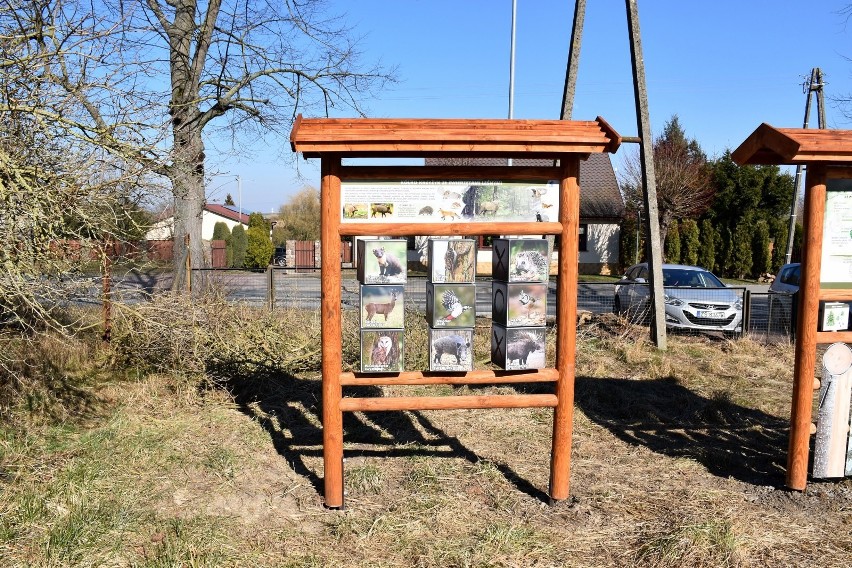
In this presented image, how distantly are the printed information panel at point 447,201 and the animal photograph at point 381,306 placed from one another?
1.49 feet

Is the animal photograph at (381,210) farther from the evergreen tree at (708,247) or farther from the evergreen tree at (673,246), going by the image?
the evergreen tree at (708,247)

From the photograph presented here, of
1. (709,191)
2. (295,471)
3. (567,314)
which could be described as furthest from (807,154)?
(709,191)

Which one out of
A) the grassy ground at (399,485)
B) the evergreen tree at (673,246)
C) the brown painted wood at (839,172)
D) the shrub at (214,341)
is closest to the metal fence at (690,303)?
the shrub at (214,341)

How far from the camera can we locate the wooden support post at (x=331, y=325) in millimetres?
4500

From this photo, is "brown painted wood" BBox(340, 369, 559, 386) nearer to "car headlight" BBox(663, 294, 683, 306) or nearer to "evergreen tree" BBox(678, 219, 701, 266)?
"car headlight" BBox(663, 294, 683, 306)

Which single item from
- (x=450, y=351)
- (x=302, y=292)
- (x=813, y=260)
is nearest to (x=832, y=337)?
(x=813, y=260)

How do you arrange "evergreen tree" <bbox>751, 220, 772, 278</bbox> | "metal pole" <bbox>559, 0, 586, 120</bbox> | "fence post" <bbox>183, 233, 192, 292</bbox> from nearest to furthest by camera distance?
"fence post" <bbox>183, 233, 192, 292</bbox>
"metal pole" <bbox>559, 0, 586, 120</bbox>
"evergreen tree" <bbox>751, 220, 772, 278</bbox>

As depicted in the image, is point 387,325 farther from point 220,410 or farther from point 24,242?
point 220,410

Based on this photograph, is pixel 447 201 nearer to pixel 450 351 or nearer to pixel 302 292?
pixel 450 351

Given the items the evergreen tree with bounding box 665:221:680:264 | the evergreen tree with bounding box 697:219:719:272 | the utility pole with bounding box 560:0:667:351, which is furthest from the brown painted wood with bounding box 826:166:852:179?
the evergreen tree with bounding box 697:219:719:272

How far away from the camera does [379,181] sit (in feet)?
15.0

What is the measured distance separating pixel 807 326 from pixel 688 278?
30.5ft

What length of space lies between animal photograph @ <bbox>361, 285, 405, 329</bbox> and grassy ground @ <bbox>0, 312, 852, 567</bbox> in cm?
125

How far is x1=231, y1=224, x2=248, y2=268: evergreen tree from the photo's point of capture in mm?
34031
